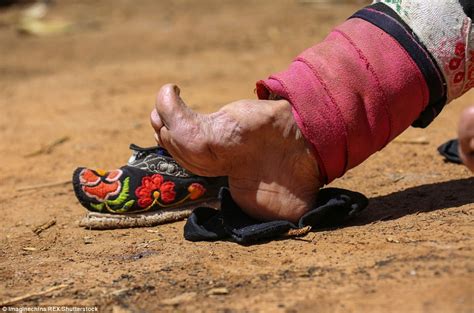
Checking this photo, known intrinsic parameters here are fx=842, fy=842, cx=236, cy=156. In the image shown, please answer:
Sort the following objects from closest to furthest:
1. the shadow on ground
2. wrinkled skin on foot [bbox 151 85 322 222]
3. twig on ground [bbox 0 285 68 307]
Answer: twig on ground [bbox 0 285 68 307] → wrinkled skin on foot [bbox 151 85 322 222] → the shadow on ground

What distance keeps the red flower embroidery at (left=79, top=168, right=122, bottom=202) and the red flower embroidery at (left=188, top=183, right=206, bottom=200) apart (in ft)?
0.72

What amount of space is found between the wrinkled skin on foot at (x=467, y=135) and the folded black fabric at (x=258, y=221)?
0.40 meters

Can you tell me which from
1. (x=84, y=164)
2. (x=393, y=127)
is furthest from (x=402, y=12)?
(x=84, y=164)

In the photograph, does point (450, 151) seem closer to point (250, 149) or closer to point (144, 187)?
point (250, 149)

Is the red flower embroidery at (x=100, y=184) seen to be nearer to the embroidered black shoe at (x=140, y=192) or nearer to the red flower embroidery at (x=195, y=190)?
the embroidered black shoe at (x=140, y=192)

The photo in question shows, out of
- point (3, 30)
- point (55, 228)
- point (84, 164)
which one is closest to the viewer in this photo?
point (55, 228)

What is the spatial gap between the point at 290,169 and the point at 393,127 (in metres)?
0.32

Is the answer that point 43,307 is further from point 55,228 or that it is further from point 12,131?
point 12,131

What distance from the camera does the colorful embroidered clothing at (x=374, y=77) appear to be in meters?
2.30

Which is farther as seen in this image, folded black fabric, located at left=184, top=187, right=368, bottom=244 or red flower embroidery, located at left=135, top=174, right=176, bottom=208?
red flower embroidery, located at left=135, top=174, right=176, bottom=208

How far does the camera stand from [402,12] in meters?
2.39

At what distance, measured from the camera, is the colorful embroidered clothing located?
230 cm

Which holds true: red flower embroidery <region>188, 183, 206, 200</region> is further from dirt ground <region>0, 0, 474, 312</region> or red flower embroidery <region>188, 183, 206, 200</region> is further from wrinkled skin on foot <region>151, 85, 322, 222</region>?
wrinkled skin on foot <region>151, 85, 322, 222</region>

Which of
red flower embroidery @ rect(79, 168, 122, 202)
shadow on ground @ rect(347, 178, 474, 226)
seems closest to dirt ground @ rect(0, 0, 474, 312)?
shadow on ground @ rect(347, 178, 474, 226)
